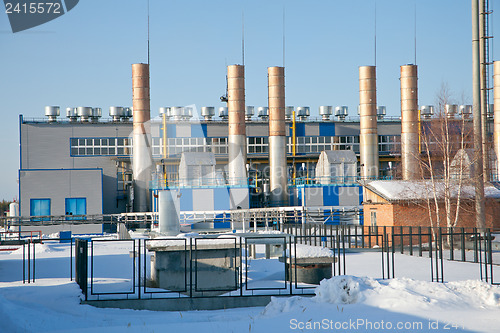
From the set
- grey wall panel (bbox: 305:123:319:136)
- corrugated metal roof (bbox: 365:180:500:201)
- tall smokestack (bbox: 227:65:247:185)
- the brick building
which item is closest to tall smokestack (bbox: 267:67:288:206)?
tall smokestack (bbox: 227:65:247:185)

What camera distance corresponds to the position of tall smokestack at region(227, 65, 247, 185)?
51.8 meters

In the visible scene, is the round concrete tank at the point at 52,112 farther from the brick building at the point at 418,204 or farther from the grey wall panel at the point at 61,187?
the brick building at the point at 418,204

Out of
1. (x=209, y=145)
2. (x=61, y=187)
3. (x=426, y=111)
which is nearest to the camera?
(x=61, y=187)

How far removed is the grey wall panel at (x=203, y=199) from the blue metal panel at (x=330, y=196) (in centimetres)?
941

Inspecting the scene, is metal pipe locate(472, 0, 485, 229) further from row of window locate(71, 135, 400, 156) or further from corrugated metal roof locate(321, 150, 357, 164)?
row of window locate(71, 135, 400, 156)

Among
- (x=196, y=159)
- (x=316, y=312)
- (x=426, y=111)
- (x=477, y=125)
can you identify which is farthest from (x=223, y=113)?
(x=316, y=312)

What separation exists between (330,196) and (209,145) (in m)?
14.3

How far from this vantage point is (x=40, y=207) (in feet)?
162

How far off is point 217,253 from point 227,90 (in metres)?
40.8

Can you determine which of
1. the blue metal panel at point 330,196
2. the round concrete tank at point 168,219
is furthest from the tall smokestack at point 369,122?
the round concrete tank at point 168,219

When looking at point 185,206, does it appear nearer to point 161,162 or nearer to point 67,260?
point 161,162

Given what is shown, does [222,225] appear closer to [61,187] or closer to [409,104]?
[61,187]

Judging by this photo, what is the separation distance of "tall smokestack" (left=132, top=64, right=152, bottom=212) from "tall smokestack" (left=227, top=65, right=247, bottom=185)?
289 inches

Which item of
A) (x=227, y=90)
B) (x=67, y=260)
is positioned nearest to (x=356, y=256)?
(x=67, y=260)
